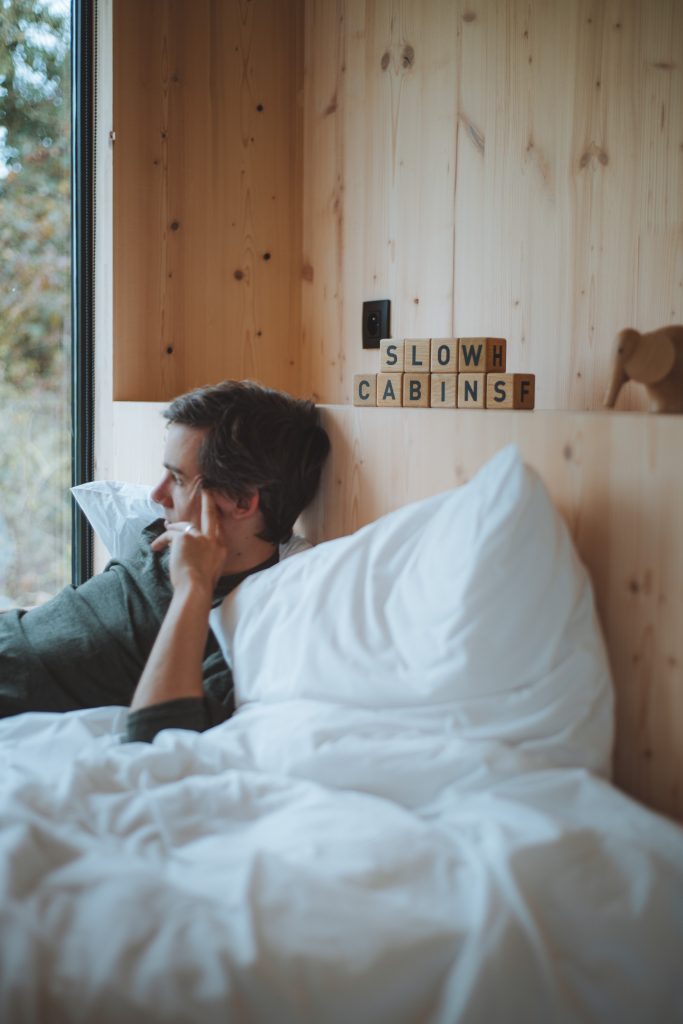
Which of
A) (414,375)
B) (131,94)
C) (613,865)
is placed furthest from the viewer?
(131,94)

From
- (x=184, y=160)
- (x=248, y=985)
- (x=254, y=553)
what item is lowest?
(x=248, y=985)

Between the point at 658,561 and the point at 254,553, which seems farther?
the point at 254,553

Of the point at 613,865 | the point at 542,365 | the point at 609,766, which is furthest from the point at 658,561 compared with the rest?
the point at 542,365

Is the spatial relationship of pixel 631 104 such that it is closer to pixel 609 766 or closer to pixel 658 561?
pixel 658 561

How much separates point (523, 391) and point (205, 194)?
1.29 m

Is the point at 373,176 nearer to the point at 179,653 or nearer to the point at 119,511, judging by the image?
the point at 119,511

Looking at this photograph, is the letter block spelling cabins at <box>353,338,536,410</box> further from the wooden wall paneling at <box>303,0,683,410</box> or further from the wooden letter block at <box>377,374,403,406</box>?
the wooden wall paneling at <box>303,0,683,410</box>

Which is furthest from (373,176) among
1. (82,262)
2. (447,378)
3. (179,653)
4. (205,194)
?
(179,653)

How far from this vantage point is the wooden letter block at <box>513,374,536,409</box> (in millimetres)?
1486

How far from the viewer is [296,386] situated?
264 centimetres

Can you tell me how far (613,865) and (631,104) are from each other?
53.2 inches

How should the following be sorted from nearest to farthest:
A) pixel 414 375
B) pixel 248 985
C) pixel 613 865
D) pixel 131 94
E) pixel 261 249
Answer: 1. pixel 248 985
2. pixel 613 865
3. pixel 414 375
4. pixel 131 94
5. pixel 261 249

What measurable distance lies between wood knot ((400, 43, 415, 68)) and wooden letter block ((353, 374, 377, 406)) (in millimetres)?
929

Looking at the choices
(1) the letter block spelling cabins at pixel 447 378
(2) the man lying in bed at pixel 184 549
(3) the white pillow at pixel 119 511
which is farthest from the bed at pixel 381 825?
(3) the white pillow at pixel 119 511
